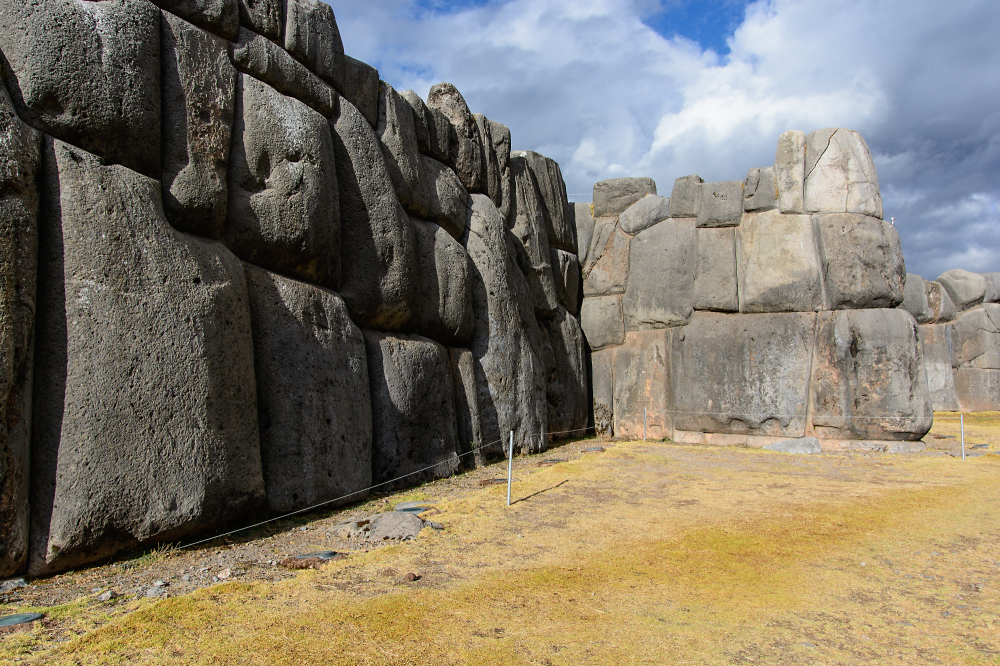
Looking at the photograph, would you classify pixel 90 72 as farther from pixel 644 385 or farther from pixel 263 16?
pixel 644 385

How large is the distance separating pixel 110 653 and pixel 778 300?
11.3 meters

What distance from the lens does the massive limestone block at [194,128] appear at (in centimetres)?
585

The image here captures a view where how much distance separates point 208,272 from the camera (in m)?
5.61

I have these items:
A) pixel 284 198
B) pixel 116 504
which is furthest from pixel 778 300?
pixel 116 504

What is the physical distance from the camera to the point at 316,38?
774 cm

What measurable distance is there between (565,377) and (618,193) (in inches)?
171

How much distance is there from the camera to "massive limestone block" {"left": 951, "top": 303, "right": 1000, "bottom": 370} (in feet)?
71.1

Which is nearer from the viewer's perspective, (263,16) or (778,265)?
(263,16)

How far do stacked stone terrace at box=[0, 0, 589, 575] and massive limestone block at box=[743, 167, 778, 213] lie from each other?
212 inches

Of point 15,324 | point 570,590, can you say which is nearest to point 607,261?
point 570,590

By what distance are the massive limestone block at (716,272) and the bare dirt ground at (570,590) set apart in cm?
549

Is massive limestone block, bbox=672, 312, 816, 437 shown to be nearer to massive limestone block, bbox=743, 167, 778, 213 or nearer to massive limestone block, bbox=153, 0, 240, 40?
massive limestone block, bbox=743, 167, 778, 213

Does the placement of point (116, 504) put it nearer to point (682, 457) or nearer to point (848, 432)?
point (682, 457)

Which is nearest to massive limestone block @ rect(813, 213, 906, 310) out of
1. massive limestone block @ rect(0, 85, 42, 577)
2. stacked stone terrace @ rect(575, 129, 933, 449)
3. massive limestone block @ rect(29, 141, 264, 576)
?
stacked stone terrace @ rect(575, 129, 933, 449)
